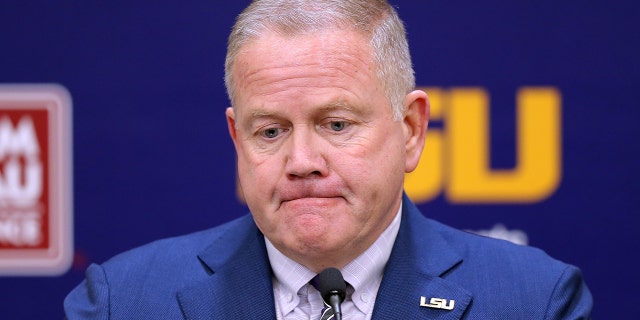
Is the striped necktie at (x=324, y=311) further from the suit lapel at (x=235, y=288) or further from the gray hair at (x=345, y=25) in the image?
the gray hair at (x=345, y=25)

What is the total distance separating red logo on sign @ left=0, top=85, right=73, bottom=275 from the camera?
2805 millimetres

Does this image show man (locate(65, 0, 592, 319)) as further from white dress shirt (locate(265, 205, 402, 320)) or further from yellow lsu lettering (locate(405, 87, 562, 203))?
yellow lsu lettering (locate(405, 87, 562, 203))

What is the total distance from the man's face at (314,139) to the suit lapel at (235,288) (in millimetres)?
164

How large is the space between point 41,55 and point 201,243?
102 cm

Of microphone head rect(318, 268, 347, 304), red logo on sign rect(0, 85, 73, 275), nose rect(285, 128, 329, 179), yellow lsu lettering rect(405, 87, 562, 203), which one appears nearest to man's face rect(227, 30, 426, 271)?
nose rect(285, 128, 329, 179)

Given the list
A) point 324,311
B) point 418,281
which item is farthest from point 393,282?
point 324,311

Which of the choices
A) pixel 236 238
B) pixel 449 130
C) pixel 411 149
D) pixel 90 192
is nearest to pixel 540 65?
pixel 449 130

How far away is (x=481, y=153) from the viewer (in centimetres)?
279

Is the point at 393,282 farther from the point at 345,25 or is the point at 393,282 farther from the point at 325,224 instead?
the point at 345,25

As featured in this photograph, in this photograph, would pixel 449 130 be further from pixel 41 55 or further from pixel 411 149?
pixel 41 55

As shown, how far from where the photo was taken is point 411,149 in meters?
1.95

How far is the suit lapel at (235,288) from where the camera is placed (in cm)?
194

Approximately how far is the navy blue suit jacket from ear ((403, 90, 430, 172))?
179 mm

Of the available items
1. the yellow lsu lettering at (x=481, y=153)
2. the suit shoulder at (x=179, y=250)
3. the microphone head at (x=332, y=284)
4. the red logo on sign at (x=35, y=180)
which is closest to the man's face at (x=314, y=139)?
the microphone head at (x=332, y=284)
